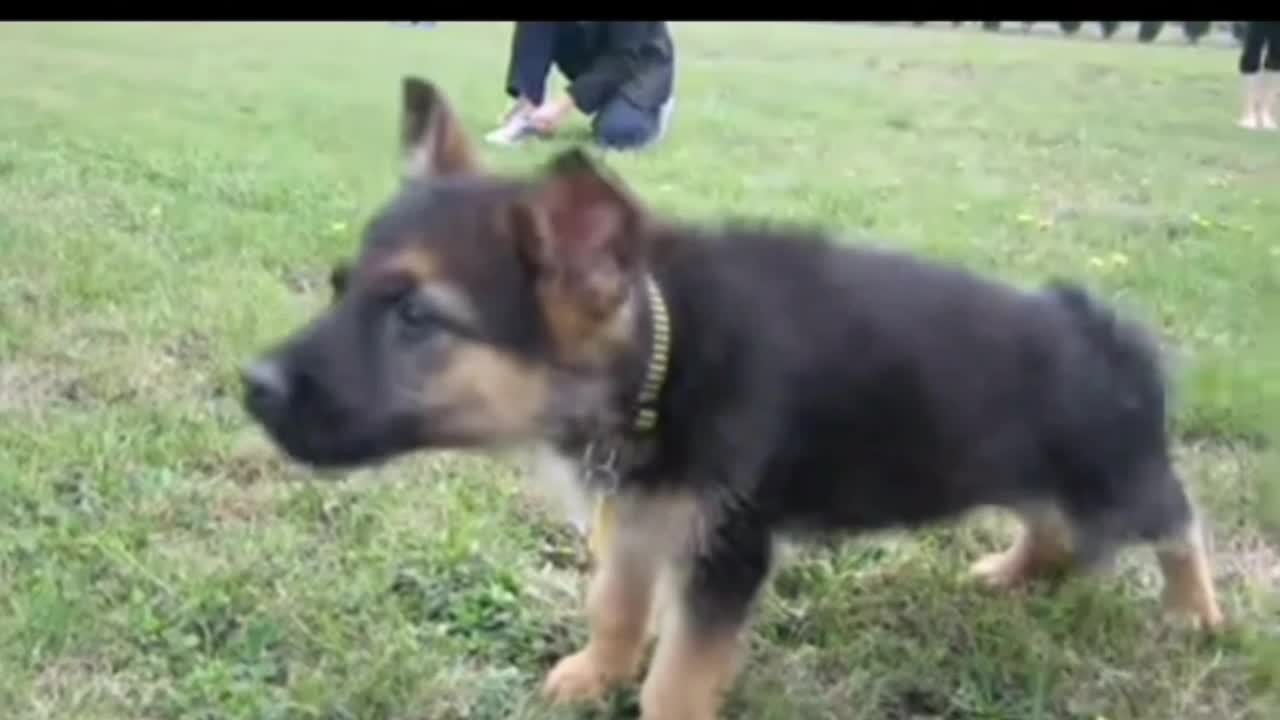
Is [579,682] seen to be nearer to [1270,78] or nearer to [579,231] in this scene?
[579,231]

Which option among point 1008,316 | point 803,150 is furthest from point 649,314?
point 803,150

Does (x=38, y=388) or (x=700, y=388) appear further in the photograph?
(x=38, y=388)

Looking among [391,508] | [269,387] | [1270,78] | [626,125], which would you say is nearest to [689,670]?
[269,387]

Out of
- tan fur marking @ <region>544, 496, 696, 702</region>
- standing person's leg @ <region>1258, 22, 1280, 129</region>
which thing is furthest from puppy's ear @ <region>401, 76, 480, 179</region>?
standing person's leg @ <region>1258, 22, 1280, 129</region>

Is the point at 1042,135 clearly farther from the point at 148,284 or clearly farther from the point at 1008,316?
the point at 1008,316

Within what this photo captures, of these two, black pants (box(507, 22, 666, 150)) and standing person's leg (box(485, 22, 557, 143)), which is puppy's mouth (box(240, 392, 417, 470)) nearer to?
black pants (box(507, 22, 666, 150))

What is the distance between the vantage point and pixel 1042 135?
14.8 meters

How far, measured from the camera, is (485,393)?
3.15 metres

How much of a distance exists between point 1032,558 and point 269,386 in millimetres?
1797

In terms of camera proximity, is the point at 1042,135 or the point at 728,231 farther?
the point at 1042,135

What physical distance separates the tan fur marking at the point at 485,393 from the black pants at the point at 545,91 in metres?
9.36

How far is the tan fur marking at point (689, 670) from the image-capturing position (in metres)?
3.33

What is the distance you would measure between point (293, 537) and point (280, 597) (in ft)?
1.12

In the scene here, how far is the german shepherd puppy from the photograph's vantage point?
3.09 meters
